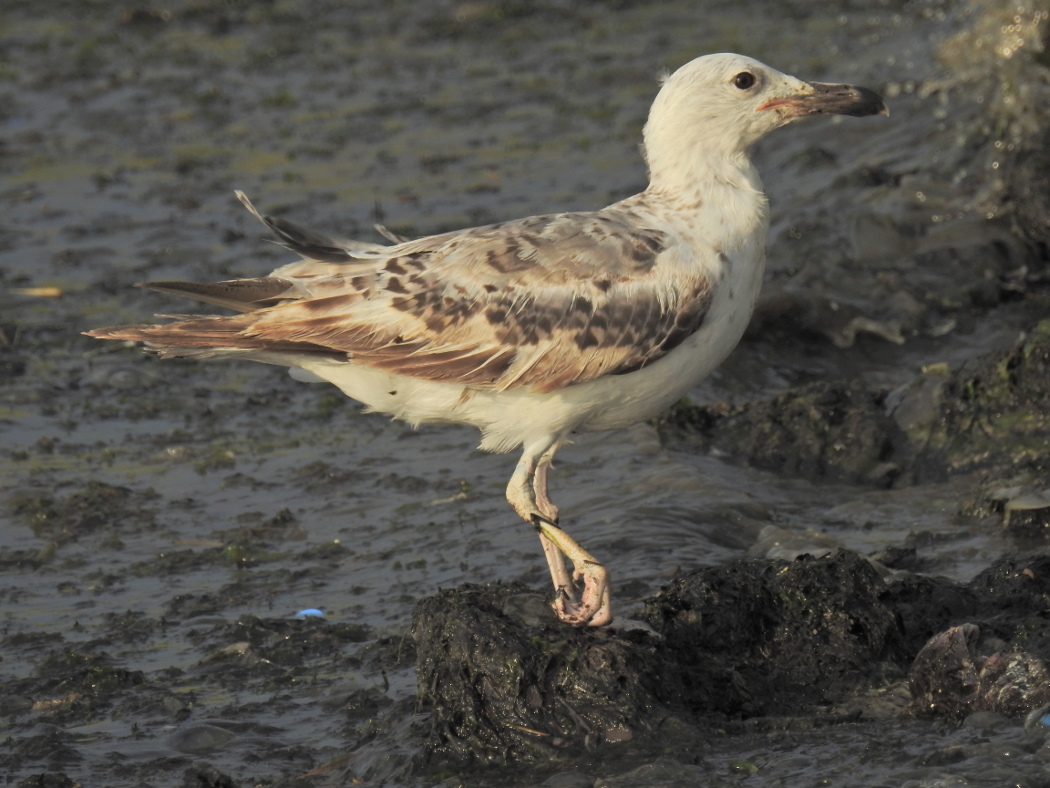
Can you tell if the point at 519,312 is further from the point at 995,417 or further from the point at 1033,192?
the point at 1033,192

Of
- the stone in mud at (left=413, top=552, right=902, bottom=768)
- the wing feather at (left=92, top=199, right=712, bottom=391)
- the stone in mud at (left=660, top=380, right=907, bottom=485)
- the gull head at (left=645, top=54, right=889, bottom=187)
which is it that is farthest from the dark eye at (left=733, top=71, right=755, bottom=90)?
the stone in mud at (left=660, top=380, right=907, bottom=485)

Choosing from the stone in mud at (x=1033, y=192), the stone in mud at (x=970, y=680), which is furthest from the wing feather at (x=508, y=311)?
the stone in mud at (x=1033, y=192)

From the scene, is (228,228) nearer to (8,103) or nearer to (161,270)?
(161,270)

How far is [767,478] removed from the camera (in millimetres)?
8828

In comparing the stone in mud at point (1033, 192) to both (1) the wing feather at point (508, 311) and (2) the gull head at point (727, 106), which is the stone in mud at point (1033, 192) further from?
(1) the wing feather at point (508, 311)

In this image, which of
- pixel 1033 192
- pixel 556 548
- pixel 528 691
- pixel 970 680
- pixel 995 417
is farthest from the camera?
pixel 1033 192

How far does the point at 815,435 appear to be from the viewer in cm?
897

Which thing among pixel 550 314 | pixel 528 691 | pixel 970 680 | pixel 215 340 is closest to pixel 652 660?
pixel 528 691

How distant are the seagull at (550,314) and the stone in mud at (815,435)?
236cm

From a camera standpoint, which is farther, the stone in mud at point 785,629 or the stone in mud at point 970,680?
the stone in mud at point 785,629

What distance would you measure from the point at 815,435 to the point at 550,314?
295cm

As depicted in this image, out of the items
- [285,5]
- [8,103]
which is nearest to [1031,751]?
[8,103]

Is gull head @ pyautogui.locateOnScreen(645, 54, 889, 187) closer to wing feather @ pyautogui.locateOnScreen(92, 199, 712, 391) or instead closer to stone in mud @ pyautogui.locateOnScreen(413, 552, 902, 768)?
wing feather @ pyautogui.locateOnScreen(92, 199, 712, 391)

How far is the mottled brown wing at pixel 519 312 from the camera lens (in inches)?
253
